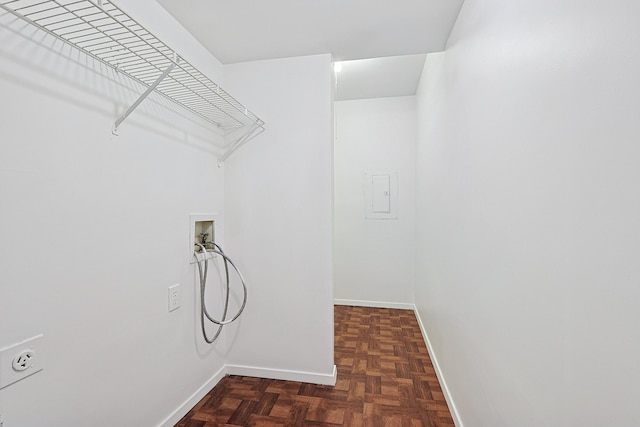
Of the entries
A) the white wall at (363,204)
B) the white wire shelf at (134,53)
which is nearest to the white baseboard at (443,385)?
the white wall at (363,204)

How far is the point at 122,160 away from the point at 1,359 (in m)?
0.82

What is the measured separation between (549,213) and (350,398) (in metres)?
1.69

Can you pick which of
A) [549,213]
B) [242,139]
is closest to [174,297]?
[242,139]

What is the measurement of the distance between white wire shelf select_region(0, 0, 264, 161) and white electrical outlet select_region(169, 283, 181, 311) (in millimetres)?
868

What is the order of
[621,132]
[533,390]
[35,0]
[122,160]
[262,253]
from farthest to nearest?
[262,253], [122,160], [35,0], [533,390], [621,132]

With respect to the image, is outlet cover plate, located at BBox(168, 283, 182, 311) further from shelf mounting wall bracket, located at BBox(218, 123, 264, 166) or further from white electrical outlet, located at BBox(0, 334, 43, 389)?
shelf mounting wall bracket, located at BBox(218, 123, 264, 166)

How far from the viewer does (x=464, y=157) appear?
5.16ft

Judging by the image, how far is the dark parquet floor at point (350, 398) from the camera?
1738 millimetres

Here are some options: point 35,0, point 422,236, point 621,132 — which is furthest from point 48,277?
point 422,236

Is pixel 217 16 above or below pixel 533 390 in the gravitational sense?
above

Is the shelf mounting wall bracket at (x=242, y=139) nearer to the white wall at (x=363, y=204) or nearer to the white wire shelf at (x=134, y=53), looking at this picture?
the white wire shelf at (x=134, y=53)

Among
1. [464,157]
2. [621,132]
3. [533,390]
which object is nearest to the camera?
[621,132]

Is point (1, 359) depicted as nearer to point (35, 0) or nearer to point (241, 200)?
point (35, 0)

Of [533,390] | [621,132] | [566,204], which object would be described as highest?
[621,132]
